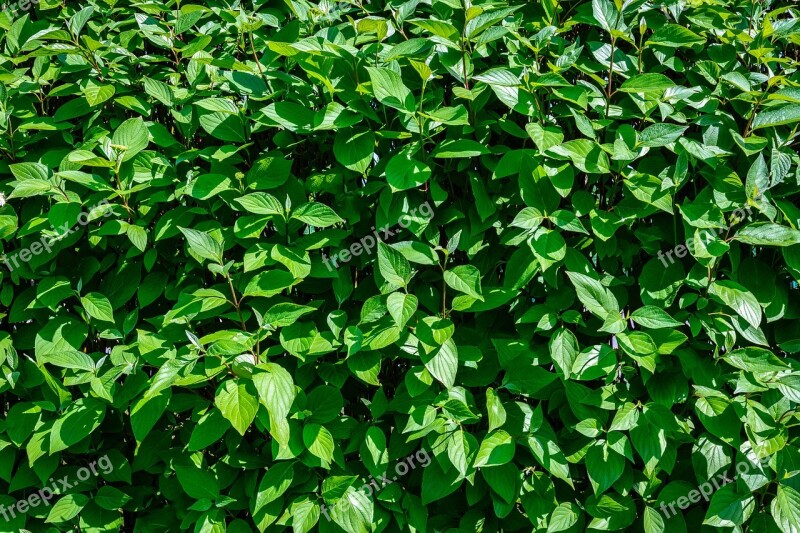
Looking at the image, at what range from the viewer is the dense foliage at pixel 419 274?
2447 millimetres

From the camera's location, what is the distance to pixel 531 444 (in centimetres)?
251

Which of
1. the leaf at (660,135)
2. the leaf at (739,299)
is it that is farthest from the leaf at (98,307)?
the leaf at (739,299)

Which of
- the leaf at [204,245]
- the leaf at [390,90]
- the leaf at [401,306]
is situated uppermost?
the leaf at [390,90]

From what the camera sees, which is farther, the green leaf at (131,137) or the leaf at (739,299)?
the green leaf at (131,137)

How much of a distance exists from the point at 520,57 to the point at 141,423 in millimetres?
1796

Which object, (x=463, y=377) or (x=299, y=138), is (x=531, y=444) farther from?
(x=299, y=138)

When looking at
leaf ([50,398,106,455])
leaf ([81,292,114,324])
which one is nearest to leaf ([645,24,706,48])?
leaf ([81,292,114,324])

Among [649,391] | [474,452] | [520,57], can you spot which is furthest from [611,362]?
[520,57]

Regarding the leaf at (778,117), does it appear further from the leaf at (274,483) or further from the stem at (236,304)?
the leaf at (274,483)

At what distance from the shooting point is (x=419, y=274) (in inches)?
103

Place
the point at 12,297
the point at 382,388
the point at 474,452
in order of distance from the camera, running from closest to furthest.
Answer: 1. the point at 474,452
2. the point at 382,388
3. the point at 12,297

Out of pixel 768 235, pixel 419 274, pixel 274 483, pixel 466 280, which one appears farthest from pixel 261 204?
pixel 768 235

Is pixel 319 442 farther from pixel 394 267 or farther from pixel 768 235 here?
pixel 768 235

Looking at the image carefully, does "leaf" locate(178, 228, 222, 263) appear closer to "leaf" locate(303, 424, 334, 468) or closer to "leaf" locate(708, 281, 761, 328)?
"leaf" locate(303, 424, 334, 468)
